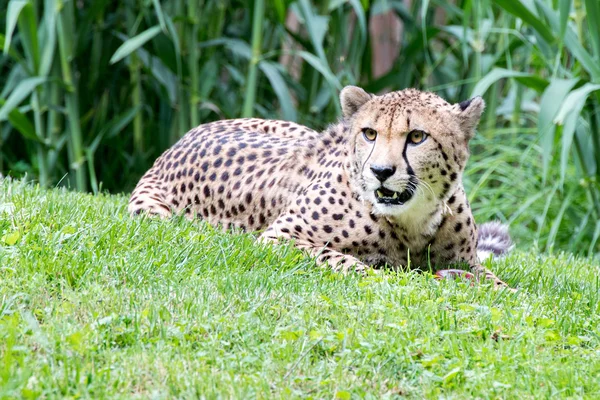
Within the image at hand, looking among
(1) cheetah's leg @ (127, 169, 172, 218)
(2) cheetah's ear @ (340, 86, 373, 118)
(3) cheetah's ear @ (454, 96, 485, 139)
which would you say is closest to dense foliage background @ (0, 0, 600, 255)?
(1) cheetah's leg @ (127, 169, 172, 218)

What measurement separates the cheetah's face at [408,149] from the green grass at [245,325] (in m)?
0.39

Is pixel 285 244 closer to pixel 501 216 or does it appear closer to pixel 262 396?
pixel 262 396

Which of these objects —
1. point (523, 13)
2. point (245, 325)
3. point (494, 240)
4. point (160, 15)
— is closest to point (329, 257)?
point (245, 325)

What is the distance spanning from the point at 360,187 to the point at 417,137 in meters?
0.33

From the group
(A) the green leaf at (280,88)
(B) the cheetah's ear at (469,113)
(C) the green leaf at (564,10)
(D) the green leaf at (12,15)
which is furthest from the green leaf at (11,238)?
(A) the green leaf at (280,88)

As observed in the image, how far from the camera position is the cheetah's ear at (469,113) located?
161 inches

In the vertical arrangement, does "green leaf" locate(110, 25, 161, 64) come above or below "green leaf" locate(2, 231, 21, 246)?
above

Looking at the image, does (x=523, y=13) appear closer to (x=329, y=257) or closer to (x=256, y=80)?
(x=256, y=80)

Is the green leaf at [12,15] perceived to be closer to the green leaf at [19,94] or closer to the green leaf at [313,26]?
the green leaf at [19,94]

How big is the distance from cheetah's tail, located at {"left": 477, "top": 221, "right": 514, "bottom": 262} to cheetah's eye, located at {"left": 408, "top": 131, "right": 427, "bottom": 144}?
1267 mm

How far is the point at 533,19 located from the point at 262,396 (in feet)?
12.0

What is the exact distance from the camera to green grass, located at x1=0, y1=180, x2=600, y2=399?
8.59 ft

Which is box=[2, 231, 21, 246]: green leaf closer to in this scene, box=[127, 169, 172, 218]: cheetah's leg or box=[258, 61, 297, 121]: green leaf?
box=[127, 169, 172, 218]: cheetah's leg

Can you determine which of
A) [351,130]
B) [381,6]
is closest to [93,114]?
[381,6]
